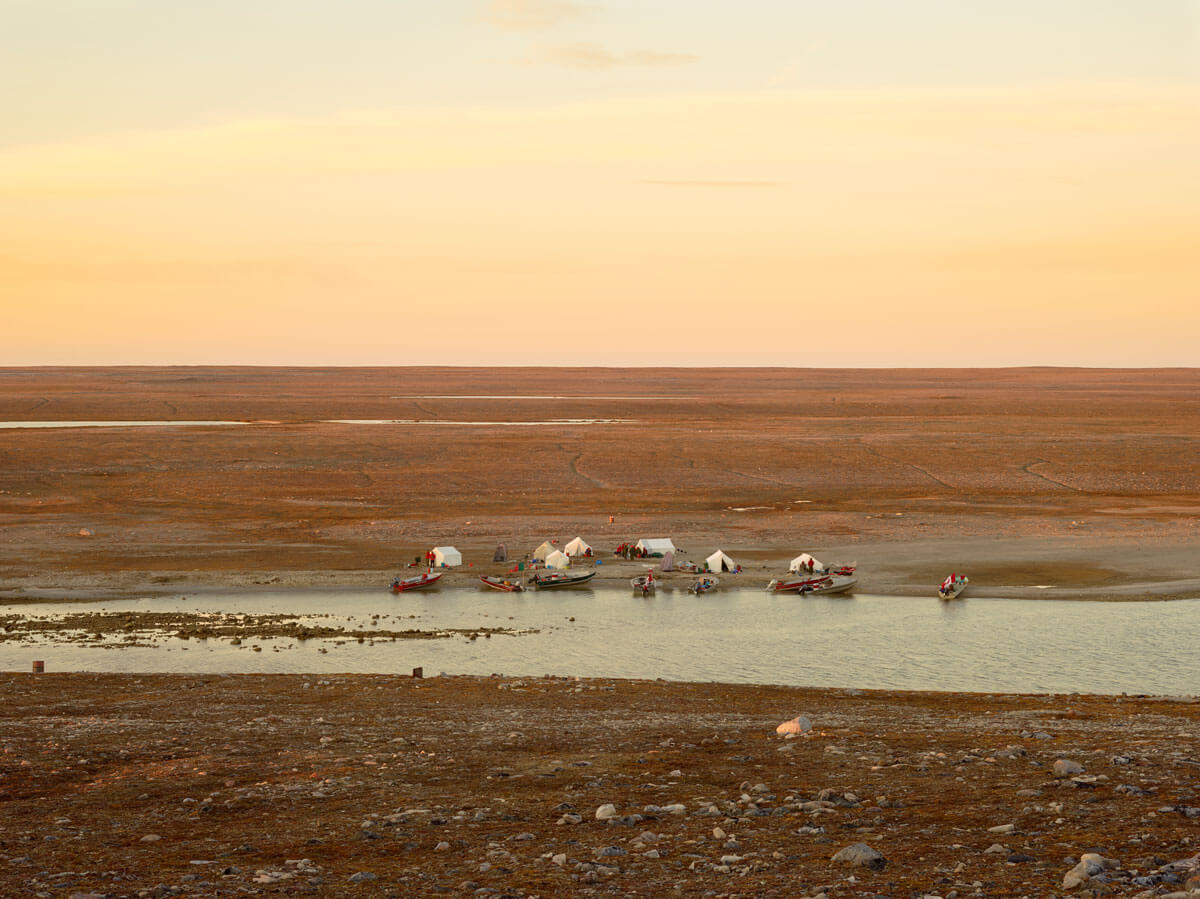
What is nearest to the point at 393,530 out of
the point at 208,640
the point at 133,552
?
the point at 133,552

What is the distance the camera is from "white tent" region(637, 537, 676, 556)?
2304 inches

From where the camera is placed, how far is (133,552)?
59.9m

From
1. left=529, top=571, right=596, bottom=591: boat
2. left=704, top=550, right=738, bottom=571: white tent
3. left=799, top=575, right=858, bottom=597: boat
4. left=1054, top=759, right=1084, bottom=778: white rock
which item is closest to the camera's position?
left=1054, top=759, right=1084, bottom=778: white rock

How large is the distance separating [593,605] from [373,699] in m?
22.4

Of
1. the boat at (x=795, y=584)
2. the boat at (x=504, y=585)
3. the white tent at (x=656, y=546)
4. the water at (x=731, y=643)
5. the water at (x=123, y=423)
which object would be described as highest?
the water at (x=123, y=423)

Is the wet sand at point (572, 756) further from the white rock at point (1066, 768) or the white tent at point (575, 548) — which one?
the white tent at point (575, 548)

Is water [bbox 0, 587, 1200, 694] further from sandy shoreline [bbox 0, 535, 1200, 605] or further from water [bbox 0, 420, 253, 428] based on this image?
water [bbox 0, 420, 253, 428]

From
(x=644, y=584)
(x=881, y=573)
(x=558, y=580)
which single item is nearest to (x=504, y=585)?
(x=558, y=580)

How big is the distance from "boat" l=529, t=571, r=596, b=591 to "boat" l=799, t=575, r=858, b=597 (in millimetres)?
9509

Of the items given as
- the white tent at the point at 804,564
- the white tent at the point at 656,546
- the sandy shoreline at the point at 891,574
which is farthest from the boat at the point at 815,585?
the white tent at the point at 656,546

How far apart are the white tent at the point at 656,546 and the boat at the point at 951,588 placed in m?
13.5

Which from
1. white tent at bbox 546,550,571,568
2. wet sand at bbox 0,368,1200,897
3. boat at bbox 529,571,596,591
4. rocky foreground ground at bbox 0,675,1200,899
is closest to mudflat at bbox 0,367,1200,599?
wet sand at bbox 0,368,1200,897

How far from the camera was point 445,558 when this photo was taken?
5612 cm

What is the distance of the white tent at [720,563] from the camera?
55.1 metres
